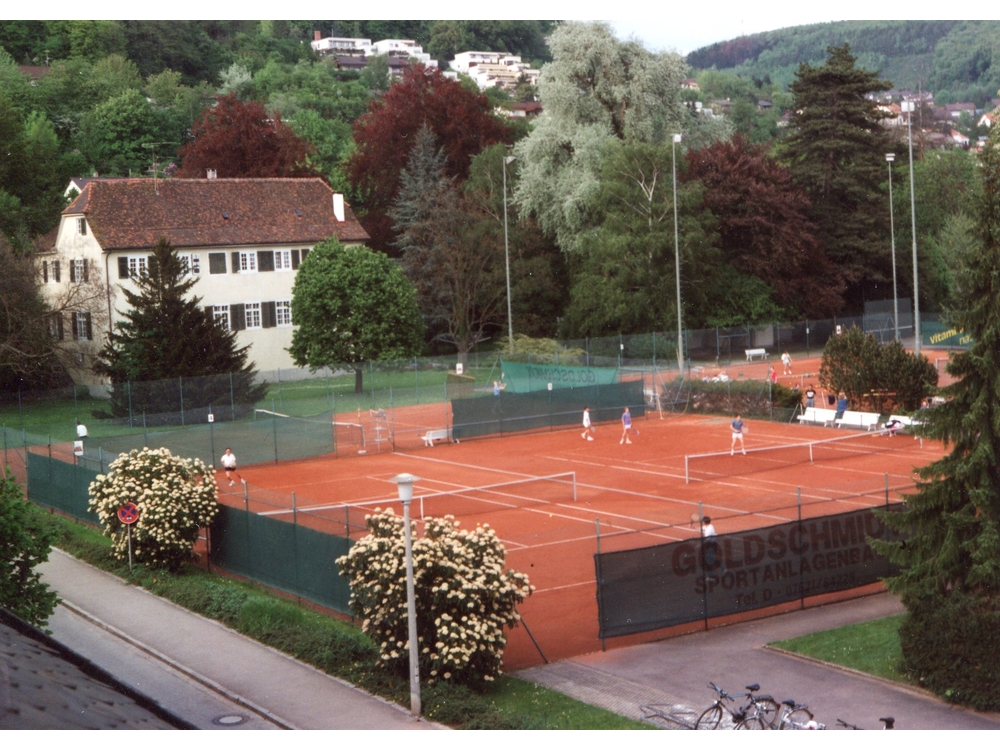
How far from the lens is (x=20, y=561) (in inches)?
700

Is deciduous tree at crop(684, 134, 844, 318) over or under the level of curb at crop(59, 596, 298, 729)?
over

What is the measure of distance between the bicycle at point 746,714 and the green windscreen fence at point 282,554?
296 inches

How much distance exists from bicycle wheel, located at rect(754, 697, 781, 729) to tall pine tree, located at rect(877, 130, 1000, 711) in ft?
9.67

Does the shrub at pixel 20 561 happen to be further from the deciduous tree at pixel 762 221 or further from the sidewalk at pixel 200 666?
the deciduous tree at pixel 762 221

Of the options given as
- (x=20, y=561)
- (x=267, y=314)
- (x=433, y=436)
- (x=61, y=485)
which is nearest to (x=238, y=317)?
(x=267, y=314)

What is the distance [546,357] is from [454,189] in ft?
54.4

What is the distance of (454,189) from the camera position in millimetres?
66562

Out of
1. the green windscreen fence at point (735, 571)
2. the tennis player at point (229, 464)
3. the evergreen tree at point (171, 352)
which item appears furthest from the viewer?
the evergreen tree at point (171, 352)

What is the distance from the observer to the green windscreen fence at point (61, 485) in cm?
3086

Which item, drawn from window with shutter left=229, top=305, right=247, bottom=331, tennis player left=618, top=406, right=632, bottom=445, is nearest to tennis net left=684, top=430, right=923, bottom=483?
tennis player left=618, top=406, right=632, bottom=445

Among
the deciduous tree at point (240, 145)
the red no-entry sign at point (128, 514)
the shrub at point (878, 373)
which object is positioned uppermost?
the deciduous tree at point (240, 145)

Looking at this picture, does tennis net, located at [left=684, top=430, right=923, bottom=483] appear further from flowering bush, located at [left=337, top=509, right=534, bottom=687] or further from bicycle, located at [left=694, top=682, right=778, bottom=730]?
bicycle, located at [left=694, top=682, right=778, bottom=730]

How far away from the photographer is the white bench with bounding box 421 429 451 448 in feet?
139

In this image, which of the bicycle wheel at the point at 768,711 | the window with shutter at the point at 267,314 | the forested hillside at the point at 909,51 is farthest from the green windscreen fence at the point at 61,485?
the forested hillside at the point at 909,51
